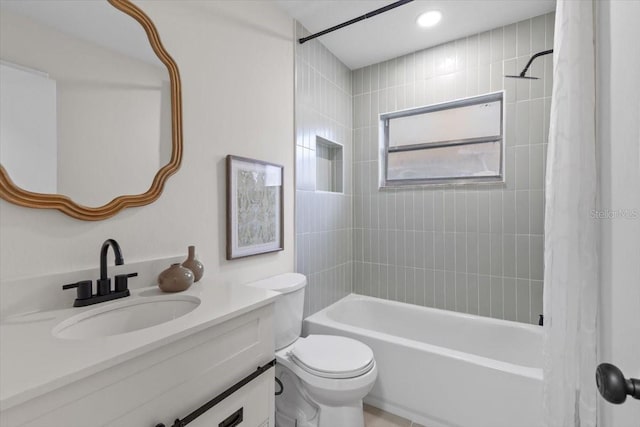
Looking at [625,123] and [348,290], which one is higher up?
[625,123]

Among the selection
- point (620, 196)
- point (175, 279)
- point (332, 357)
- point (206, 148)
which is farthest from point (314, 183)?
point (620, 196)

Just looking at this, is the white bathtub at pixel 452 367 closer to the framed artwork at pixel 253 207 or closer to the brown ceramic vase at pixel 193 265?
the framed artwork at pixel 253 207

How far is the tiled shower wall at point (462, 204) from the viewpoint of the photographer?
2.10 m

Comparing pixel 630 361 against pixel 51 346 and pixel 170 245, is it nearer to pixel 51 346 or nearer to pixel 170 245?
pixel 51 346

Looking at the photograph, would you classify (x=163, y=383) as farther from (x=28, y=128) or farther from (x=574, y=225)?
(x=574, y=225)

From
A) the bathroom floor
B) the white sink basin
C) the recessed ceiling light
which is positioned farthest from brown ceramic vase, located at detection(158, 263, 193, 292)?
the recessed ceiling light

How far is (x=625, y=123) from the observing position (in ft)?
1.75

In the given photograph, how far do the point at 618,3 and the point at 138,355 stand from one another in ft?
4.10

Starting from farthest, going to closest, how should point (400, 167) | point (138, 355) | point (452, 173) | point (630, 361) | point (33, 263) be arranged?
point (400, 167), point (452, 173), point (33, 263), point (138, 355), point (630, 361)

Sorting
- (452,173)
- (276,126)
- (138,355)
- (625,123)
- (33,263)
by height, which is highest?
(276,126)

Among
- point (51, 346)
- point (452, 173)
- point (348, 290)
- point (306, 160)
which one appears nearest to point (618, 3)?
point (51, 346)

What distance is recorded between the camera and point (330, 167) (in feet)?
9.03

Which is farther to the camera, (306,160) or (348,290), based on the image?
(348,290)

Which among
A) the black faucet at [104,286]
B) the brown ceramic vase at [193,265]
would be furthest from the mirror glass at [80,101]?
the brown ceramic vase at [193,265]
